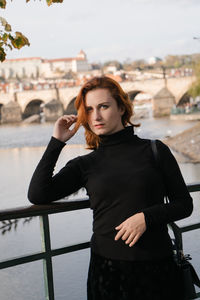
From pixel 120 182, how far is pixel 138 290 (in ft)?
0.74

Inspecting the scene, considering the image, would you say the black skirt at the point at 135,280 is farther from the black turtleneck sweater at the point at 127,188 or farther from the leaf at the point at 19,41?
the leaf at the point at 19,41

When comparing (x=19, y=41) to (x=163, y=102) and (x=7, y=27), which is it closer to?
(x=7, y=27)

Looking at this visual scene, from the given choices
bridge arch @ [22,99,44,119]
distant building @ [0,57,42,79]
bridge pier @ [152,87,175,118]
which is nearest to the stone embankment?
bridge pier @ [152,87,175,118]

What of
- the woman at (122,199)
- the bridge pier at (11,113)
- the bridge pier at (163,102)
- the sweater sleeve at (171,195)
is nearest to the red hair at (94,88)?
the woman at (122,199)

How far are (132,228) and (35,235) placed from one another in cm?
473

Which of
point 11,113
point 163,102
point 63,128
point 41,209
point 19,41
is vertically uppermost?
point 19,41

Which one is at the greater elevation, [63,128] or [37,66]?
[63,128]

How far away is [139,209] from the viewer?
1.07m

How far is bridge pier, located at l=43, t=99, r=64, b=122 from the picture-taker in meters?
38.2

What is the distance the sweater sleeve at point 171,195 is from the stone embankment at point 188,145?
12029 mm

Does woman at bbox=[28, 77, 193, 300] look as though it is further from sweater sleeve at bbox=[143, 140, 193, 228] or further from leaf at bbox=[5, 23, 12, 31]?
leaf at bbox=[5, 23, 12, 31]

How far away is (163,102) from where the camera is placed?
34.3 metres

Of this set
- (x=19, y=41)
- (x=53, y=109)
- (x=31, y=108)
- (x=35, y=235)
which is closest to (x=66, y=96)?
(x=53, y=109)

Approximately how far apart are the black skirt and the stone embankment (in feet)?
39.6
